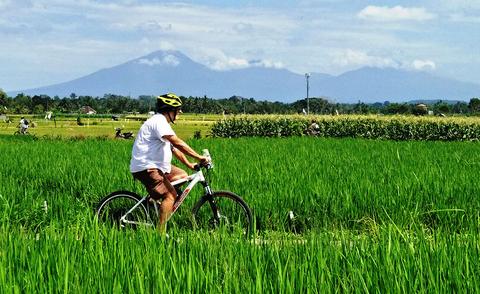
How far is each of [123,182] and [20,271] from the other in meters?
5.93

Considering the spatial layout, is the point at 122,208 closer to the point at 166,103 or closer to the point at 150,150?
the point at 150,150

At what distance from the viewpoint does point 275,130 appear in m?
35.9

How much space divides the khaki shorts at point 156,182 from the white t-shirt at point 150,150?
5 centimetres

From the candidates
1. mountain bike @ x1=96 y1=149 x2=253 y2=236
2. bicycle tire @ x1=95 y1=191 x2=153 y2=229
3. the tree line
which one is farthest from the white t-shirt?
the tree line

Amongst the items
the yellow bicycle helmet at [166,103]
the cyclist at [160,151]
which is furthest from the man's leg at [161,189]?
the yellow bicycle helmet at [166,103]

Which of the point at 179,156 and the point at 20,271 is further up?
the point at 179,156

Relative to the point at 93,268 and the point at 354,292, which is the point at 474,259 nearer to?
the point at 354,292

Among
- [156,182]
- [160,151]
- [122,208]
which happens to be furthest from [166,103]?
[122,208]

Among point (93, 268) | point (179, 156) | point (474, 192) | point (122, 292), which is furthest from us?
point (474, 192)

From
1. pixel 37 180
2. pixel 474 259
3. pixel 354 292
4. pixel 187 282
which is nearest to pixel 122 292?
pixel 187 282

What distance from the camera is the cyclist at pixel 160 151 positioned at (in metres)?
6.16

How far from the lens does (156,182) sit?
6395 mm

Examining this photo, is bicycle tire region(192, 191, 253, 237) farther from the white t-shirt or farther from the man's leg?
the white t-shirt

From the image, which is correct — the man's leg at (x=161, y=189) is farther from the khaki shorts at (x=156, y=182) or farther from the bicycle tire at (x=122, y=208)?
the bicycle tire at (x=122, y=208)
